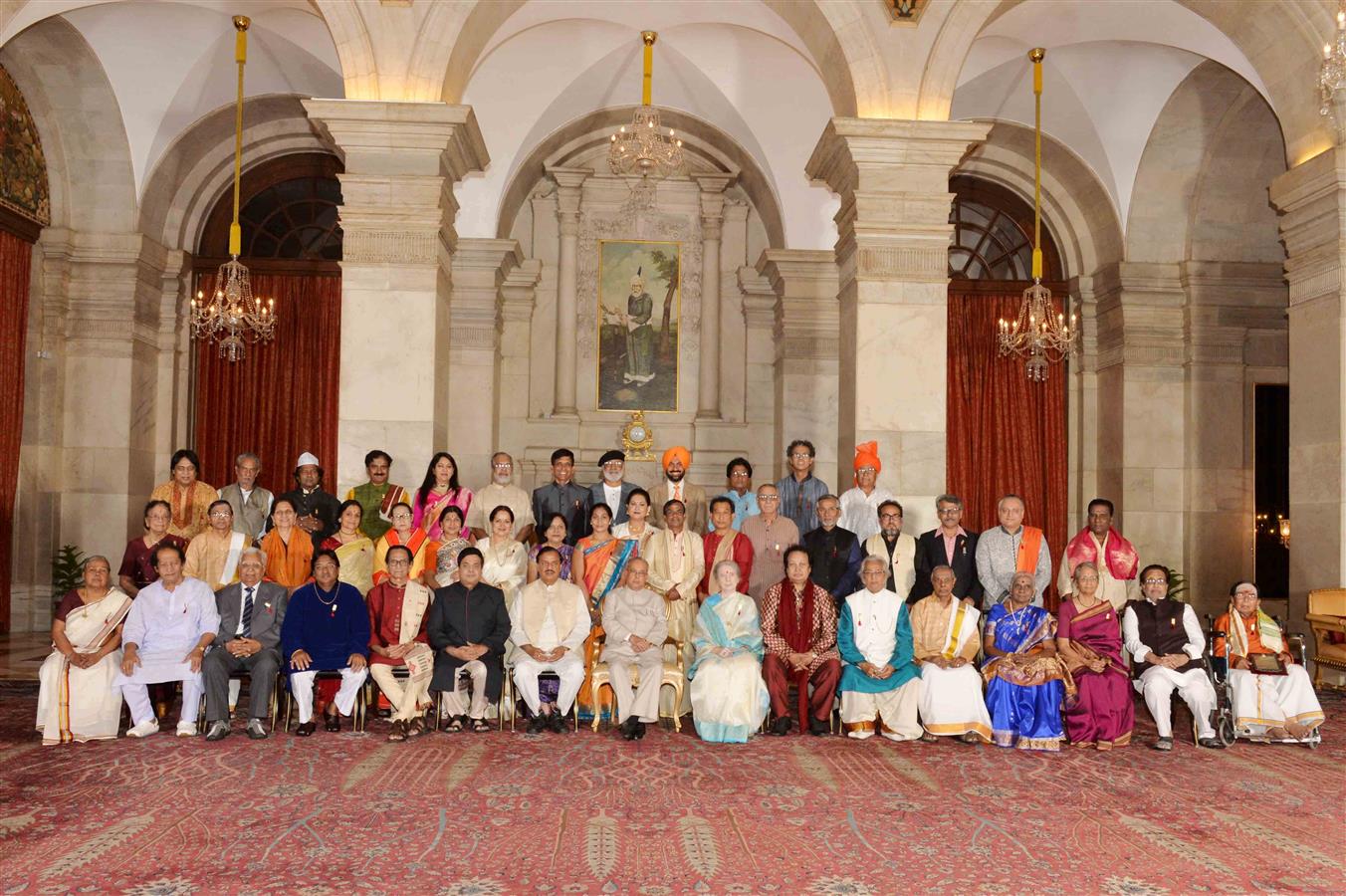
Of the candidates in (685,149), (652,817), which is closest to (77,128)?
(685,149)

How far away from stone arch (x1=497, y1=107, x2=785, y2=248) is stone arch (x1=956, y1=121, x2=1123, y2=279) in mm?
2116

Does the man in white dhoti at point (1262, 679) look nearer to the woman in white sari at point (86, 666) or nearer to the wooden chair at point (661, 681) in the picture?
the wooden chair at point (661, 681)

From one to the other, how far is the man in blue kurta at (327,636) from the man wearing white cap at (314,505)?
0.95 meters

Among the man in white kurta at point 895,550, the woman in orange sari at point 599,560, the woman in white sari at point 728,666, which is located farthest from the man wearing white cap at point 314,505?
the man in white kurta at point 895,550

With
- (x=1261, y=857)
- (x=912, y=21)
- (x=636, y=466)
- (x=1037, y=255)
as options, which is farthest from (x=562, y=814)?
(x=636, y=466)

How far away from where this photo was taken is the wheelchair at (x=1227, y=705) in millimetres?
6613

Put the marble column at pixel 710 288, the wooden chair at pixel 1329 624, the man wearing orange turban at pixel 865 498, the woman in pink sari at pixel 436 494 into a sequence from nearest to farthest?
1. the woman in pink sari at pixel 436 494
2. the man wearing orange turban at pixel 865 498
3. the wooden chair at pixel 1329 624
4. the marble column at pixel 710 288

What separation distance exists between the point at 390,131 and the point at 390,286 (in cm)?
104

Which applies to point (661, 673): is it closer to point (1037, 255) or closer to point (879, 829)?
point (879, 829)

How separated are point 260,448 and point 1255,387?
34.2 ft

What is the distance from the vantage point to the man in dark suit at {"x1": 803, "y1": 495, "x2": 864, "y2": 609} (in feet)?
24.6

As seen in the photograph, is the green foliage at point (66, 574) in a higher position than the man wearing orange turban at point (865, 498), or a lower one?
lower

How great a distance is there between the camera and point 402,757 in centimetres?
581

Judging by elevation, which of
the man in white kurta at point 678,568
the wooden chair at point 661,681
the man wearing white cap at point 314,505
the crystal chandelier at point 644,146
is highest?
the crystal chandelier at point 644,146
